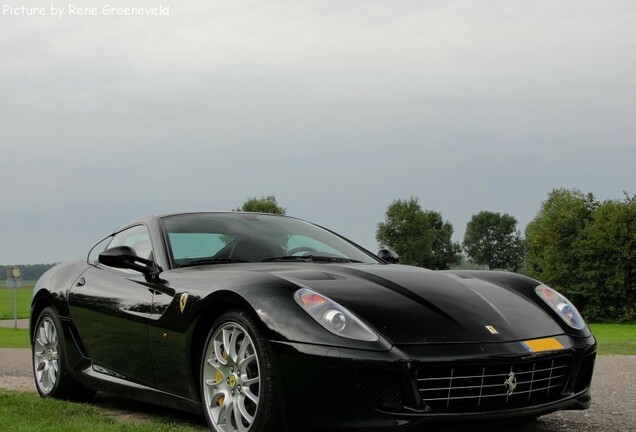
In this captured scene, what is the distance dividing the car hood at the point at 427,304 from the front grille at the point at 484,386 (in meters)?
0.16

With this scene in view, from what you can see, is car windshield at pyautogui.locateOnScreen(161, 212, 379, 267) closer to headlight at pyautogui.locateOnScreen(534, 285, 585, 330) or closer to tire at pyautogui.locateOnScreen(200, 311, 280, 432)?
tire at pyautogui.locateOnScreen(200, 311, 280, 432)

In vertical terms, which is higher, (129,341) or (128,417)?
(129,341)

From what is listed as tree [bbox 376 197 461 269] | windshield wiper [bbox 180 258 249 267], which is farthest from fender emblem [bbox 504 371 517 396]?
tree [bbox 376 197 461 269]

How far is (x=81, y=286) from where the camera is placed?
651cm

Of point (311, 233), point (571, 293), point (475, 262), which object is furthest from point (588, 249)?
point (311, 233)

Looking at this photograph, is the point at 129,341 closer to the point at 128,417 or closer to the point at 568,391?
the point at 128,417

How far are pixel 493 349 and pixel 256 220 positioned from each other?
239 cm

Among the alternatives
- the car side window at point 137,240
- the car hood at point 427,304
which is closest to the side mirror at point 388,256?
the car hood at point 427,304

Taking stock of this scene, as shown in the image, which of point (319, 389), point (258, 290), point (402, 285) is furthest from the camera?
point (402, 285)

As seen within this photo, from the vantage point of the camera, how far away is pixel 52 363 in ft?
22.7

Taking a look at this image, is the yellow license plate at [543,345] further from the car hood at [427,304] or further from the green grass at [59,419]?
the green grass at [59,419]

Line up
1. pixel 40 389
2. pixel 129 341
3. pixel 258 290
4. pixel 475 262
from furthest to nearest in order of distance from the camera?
pixel 475 262, pixel 40 389, pixel 129 341, pixel 258 290

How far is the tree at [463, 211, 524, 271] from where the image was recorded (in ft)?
378

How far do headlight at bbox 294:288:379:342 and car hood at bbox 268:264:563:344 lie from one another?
59 mm
